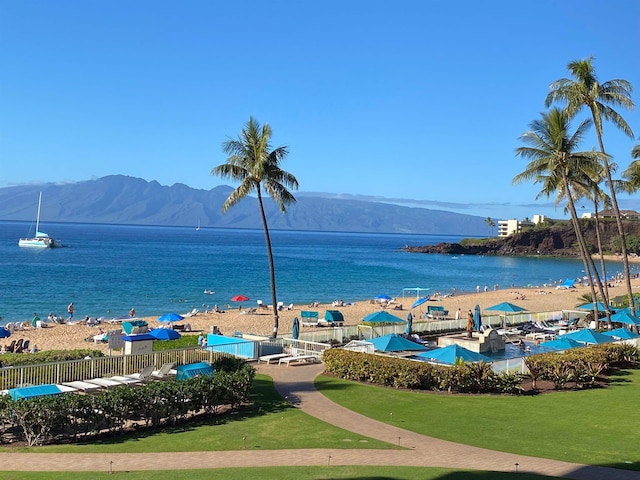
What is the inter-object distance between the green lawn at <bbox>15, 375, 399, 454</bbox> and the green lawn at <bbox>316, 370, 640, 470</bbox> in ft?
6.44

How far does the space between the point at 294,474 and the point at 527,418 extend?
771cm

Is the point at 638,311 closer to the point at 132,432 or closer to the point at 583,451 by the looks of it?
the point at 583,451

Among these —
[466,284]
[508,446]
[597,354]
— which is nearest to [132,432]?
[508,446]

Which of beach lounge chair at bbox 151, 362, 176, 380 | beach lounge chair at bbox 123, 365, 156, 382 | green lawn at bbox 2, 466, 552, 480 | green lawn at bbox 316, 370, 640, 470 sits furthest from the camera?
beach lounge chair at bbox 151, 362, 176, 380

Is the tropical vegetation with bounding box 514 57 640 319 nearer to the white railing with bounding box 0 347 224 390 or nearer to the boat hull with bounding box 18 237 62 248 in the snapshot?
the white railing with bounding box 0 347 224 390

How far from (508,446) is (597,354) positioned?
9629 mm

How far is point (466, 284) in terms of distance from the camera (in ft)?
292

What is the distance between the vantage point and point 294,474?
10.7m

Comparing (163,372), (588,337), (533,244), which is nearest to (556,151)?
(588,337)

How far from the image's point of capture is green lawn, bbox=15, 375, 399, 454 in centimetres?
1285

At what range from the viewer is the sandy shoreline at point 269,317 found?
35000 mm

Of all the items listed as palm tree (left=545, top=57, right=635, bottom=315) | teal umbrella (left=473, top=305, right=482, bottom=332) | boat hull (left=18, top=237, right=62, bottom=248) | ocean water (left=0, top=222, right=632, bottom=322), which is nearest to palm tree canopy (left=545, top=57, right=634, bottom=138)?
palm tree (left=545, top=57, right=635, bottom=315)

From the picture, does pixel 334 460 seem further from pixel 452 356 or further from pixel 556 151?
pixel 556 151

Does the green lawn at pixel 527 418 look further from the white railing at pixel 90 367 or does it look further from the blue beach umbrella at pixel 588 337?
the blue beach umbrella at pixel 588 337
